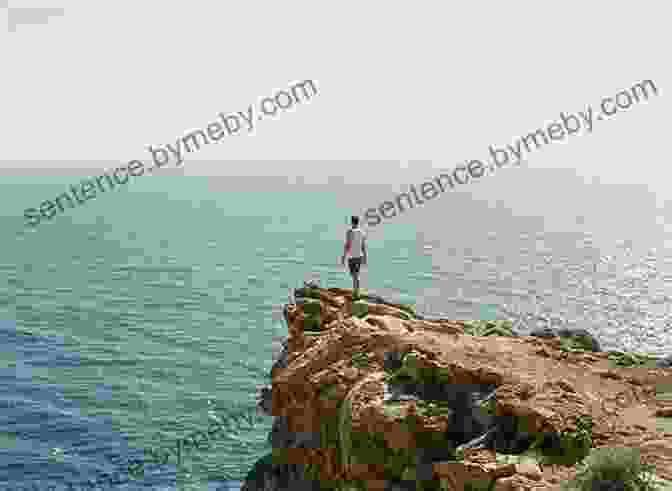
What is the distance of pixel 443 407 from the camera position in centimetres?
1819

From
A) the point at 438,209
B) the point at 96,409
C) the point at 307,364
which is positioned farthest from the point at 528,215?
the point at 307,364

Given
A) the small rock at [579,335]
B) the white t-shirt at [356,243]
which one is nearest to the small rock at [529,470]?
the small rock at [579,335]

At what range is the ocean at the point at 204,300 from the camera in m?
38.8

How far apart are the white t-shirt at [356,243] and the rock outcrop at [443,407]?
439 centimetres

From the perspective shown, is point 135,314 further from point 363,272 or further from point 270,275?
point 363,272

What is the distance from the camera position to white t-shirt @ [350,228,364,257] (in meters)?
29.6

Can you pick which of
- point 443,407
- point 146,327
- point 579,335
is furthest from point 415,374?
point 146,327

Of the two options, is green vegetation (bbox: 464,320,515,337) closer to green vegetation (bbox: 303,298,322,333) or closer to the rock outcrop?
the rock outcrop

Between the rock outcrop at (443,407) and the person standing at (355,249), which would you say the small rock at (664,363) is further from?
the person standing at (355,249)

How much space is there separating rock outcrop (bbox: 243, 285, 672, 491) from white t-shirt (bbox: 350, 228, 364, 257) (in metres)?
4.39

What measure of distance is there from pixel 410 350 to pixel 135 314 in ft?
164

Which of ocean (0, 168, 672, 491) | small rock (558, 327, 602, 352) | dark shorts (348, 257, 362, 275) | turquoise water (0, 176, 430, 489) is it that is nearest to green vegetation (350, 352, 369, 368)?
dark shorts (348, 257, 362, 275)

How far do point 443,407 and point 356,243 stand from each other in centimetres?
1252

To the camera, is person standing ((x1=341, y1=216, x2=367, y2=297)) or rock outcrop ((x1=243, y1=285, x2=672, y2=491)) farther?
person standing ((x1=341, y1=216, x2=367, y2=297))
